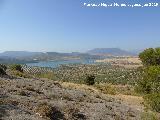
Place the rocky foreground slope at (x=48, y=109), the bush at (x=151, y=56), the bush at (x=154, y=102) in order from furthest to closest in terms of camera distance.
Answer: the bush at (x=151, y=56)
the bush at (x=154, y=102)
the rocky foreground slope at (x=48, y=109)

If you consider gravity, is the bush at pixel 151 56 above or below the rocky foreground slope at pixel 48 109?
above

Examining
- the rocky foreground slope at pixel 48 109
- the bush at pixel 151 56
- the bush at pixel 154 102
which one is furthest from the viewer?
the bush at pixel 151 56

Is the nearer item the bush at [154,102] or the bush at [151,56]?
the bush at [154,102]

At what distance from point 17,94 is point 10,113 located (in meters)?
7.96

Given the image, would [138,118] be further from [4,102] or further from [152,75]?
[152,75]

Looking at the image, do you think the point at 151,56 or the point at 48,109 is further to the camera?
the point at 151,56

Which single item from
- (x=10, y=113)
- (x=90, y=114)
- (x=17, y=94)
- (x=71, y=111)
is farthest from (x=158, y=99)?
(x=10, y=113)

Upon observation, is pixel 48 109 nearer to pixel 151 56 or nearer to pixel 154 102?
pixel 154 102

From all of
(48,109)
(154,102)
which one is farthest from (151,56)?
(48,109)

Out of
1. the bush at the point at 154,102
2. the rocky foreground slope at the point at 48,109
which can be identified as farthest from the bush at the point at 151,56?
the bush at the point at 154,102

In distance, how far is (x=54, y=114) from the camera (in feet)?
82.7

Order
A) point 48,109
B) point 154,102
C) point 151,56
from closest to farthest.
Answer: point 48,109
point 154,102
point 151,56

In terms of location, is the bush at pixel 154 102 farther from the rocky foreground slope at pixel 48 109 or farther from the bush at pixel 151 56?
the bush at pixel 151 56

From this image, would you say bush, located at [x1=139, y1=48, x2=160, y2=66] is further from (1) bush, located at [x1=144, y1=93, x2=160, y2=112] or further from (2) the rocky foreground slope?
(1) bush, located at [x1=144, y1=93, x2=160, y2=112]
